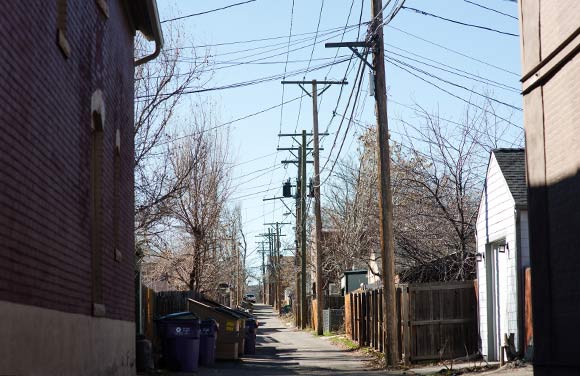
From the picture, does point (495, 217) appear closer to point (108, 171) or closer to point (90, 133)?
point (108, 171)

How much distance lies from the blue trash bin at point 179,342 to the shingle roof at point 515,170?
7.53 m

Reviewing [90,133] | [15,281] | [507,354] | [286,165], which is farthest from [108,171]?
[286,165]

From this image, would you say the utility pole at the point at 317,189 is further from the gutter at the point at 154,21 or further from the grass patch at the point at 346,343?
the gutter at the point at 154,21

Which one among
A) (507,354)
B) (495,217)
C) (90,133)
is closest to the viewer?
(90,133)

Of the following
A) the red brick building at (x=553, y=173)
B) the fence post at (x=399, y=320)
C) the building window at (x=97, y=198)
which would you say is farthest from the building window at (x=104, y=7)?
the fence post at (x=399, y=320)

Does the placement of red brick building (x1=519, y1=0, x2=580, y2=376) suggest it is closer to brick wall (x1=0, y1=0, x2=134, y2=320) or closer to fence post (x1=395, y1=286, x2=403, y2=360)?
brick wall (x1=0, y1=0, x2=134, y2=320)

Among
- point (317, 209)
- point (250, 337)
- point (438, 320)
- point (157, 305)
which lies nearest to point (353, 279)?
point (317, 209)

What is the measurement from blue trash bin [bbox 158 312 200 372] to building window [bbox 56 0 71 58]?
11.5 m

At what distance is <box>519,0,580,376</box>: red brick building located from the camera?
11.3m

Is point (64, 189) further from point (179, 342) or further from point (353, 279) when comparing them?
point (353, 279)

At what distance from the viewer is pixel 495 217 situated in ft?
62.0

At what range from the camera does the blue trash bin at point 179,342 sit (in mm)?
19766

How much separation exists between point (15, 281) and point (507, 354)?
12.4 metres

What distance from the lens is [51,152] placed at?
8.57 metres
